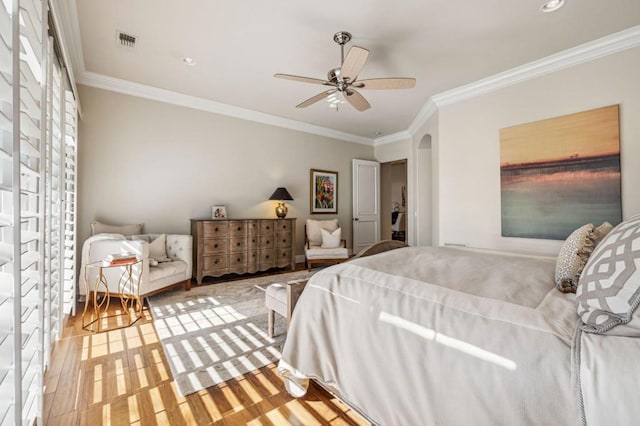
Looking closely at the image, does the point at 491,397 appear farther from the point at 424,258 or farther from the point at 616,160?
the point at 616,160

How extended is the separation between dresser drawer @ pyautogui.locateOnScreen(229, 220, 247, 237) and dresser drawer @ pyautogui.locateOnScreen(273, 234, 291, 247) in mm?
568

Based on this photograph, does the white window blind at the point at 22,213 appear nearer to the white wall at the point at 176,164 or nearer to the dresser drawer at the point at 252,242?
the white wall at the point at 176,164

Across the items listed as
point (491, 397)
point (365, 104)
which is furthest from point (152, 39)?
point (491, 397)

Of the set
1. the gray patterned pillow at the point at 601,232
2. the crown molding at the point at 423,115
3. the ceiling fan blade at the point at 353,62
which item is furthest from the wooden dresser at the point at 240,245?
the gray patterned pillow at the point at 601,232

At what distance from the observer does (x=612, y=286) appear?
0.91 meters

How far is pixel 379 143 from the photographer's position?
21.1 ft

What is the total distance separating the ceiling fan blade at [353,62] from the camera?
2135 mm

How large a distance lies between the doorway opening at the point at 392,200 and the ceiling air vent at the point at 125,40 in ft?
15.9

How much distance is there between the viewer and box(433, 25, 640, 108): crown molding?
2.64 m

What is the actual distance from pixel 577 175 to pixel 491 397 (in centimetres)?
308

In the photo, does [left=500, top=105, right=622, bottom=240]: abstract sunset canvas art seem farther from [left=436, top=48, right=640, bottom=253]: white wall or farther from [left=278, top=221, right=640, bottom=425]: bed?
[left=278, top=221, right=640, bottom=425]: bed

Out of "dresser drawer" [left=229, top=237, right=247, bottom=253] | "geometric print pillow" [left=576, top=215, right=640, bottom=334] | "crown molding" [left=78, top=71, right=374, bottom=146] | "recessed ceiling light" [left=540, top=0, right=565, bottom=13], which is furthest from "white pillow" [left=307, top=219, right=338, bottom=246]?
"geometric print pillow" [left=576, top=215, right=640, bottom=334]

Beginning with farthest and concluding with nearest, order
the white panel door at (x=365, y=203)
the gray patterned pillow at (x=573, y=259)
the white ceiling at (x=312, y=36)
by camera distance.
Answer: the white panel door at (x=365, y=203) < the white ceiling at (x=312, y=36) < the gray patterned pillow at (x=573, y=259)

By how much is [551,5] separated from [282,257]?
4.24 metres
